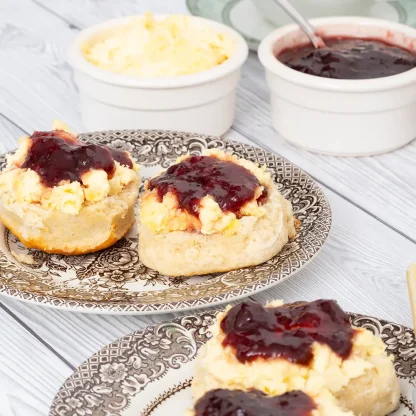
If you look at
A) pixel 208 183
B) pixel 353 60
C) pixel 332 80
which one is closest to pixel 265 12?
pixel 353 60

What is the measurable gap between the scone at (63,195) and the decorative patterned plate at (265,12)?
134cm

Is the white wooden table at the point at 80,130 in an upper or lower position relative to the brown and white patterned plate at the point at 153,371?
lower

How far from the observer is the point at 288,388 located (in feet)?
5.34

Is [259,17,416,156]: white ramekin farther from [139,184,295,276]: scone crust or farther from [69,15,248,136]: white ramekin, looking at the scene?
[139,184,295,276]: scone crust

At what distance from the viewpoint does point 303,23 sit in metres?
3.08

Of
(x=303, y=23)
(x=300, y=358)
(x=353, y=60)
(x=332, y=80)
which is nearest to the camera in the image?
(x=300, y=358)

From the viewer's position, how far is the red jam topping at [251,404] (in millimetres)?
1526

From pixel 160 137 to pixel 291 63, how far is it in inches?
21.3

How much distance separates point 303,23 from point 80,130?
0.88 meters

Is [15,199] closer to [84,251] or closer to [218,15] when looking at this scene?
[84,251]

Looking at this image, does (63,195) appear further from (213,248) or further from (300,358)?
(300,358)

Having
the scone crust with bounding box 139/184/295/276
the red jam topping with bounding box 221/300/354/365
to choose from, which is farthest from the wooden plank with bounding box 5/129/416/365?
the red jam topping with bounding box 221/300/354/365

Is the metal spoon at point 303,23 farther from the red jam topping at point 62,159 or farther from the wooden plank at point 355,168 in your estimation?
the red jam topping at point 62,159

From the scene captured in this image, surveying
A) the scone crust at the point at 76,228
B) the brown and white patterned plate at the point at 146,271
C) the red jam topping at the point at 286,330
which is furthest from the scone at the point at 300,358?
the scone crust at the point at 76,228
